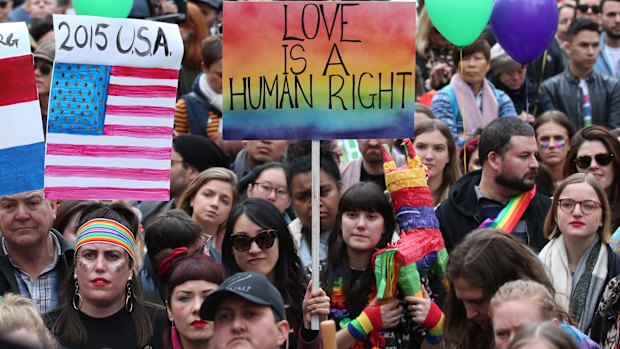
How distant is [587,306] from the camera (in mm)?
7398

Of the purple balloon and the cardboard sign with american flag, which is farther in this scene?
the purple balloon

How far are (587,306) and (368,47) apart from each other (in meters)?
1.80

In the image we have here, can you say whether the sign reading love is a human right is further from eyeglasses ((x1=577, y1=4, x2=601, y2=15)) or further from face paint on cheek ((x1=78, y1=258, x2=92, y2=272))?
eyeglasses ((x1=577, y1=4, x2=601, y2=15))

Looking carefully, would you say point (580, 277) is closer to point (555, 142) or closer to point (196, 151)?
point (555, 142)

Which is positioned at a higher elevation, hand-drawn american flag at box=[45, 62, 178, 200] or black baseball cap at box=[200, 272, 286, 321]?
hand-drawn american flag at box=[45, 62, 178, 200]

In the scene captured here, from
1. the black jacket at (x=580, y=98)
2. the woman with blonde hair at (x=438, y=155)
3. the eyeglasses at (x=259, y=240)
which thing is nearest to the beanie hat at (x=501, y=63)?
the black jacket at (x=580, y=98)

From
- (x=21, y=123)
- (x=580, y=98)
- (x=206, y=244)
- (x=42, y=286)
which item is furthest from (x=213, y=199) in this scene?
(x=580, y=98)

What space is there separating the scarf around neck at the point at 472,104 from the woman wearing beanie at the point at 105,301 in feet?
14.5

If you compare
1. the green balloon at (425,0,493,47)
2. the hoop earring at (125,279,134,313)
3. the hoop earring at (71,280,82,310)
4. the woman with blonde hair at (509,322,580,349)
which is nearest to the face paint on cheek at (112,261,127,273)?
the hoop earring at (125,279,134,313)

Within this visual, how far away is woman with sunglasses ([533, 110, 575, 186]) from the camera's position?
10445 millimetres

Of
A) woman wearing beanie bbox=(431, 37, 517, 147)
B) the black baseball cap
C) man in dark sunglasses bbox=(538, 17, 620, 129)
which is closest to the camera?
the black baseball cap

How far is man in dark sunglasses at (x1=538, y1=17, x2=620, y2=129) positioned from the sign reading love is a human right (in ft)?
17.2

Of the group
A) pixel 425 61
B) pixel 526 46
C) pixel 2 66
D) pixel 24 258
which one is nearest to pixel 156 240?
pixel 24 258

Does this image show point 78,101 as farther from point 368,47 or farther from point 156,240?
point 368,47
